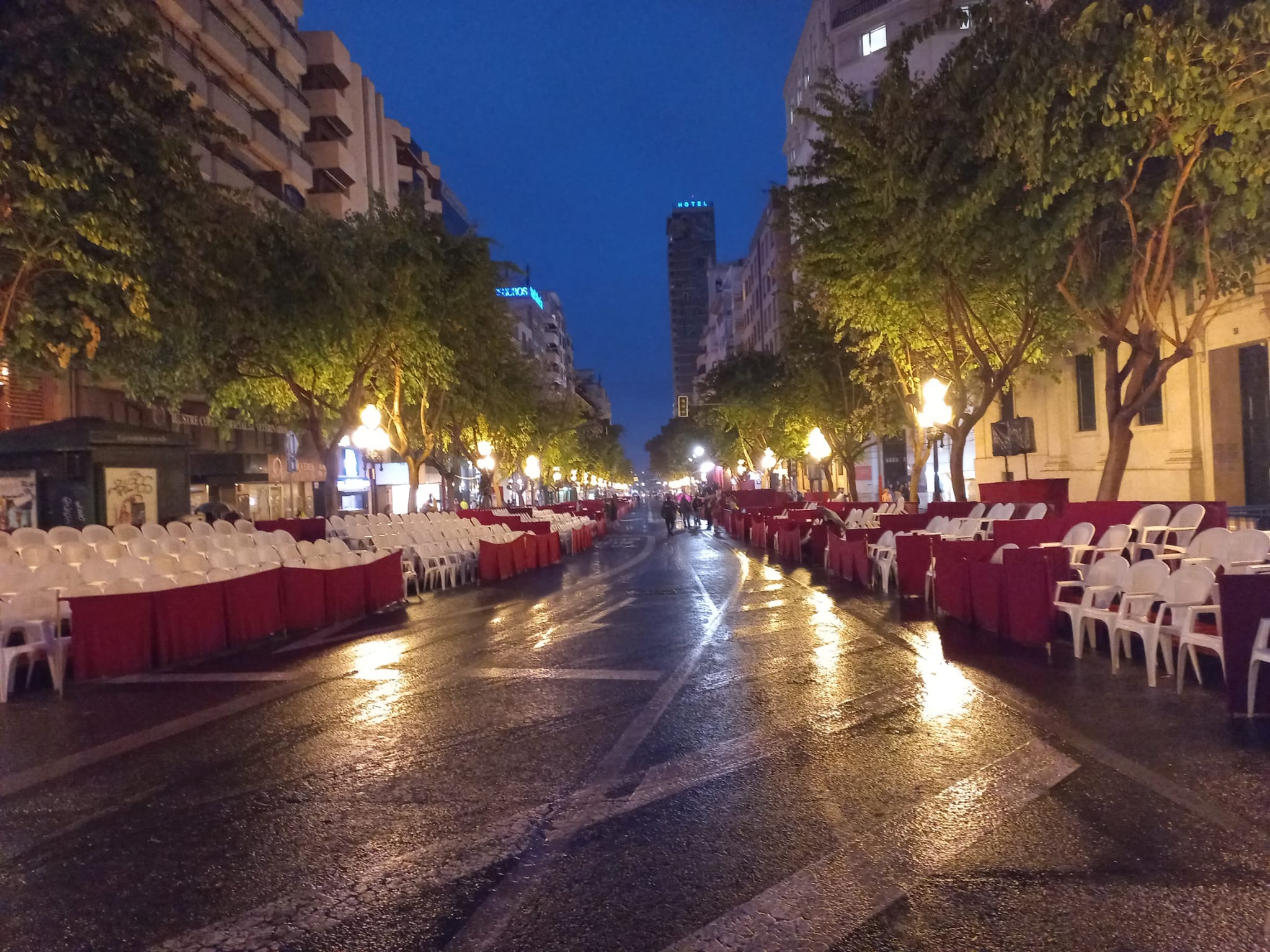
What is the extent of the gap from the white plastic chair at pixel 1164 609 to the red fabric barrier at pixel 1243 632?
0.80 metres

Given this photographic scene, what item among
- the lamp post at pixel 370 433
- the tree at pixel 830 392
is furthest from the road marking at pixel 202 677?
the tree at pixel 830 392

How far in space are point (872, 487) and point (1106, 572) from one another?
45717 mm

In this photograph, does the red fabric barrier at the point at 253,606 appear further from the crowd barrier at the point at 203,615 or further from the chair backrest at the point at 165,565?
the chair backrest at the point at 165,565

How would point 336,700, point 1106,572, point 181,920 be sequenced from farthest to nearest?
point 1106,572 → point 336,700 → point 181,920

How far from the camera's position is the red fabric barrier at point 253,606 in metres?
11.9

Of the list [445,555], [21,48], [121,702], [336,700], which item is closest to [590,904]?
[336,700]

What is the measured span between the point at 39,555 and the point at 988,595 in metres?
12.4

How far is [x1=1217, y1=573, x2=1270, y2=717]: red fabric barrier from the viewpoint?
704 cm

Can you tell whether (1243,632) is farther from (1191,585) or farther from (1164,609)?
(1164,609)

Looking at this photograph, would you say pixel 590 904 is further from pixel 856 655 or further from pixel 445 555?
pixel 445 555

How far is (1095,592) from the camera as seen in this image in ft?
31.6

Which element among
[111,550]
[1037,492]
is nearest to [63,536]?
[111,550]

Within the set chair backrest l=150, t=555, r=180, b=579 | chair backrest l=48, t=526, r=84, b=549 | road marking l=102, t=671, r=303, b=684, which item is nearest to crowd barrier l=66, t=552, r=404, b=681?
road marking l=102, t=671, r=303, b=684

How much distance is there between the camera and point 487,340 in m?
30.5
